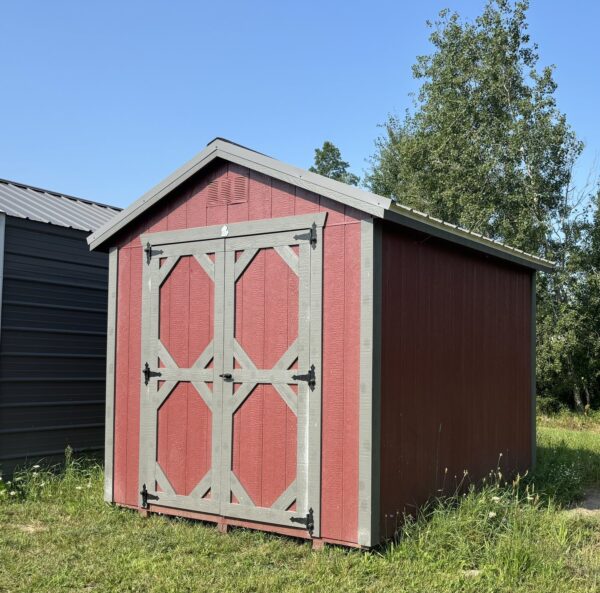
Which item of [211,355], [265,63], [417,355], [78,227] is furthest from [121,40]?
[417,355]

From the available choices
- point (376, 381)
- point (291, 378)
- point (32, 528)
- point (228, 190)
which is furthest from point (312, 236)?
point (32, 528)

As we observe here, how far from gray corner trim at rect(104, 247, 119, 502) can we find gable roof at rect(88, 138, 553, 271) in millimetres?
318

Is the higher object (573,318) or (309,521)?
(573,318)

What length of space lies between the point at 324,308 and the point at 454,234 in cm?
142

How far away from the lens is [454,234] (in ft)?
19.8

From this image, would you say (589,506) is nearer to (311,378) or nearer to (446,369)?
(446,369)

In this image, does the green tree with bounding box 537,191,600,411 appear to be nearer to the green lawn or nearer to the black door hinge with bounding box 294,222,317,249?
the green lawn

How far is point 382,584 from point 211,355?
237 centimetres

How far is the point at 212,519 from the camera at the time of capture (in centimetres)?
587

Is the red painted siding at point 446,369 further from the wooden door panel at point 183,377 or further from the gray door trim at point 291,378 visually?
the wooden door panel at point 183,377

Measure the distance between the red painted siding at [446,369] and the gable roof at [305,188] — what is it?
15 centimetres

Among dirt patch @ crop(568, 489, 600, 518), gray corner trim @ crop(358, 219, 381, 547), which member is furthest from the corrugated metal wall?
dirt patch @ crop(568, 489, 600, 518)

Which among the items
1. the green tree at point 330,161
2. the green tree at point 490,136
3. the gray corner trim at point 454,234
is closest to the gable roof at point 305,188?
the gray corner trim at point 454,234

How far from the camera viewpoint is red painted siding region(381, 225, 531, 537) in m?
5.40
